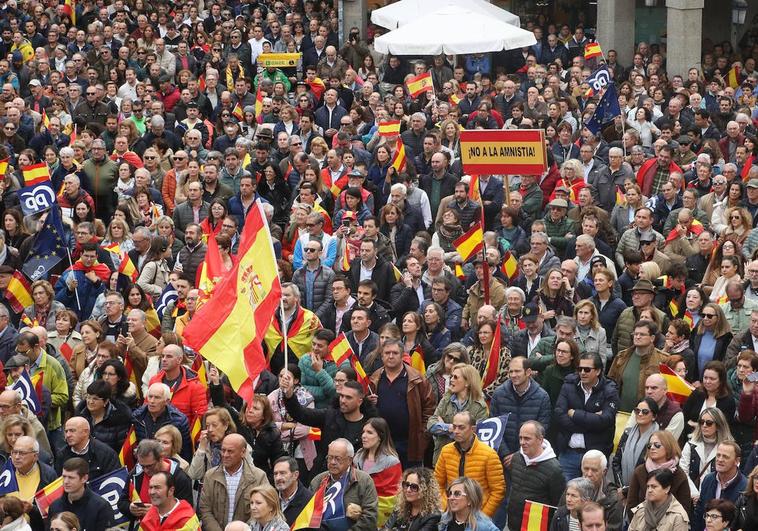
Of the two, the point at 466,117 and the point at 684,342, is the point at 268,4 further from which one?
the point at 684,342

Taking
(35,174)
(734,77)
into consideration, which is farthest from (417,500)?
(734,77)

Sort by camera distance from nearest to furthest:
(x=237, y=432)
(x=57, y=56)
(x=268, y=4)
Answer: (x=237, y=432), (x=57, y=56), (x=268, y=4)

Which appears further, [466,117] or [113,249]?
[466,117]

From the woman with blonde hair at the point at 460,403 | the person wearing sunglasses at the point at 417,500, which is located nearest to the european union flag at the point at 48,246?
the woman with blonde hair at the point at 460,403

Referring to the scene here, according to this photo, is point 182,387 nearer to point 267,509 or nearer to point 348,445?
point 348,445

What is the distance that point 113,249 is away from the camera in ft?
57.8

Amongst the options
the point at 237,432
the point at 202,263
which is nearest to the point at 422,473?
the point at 237,432

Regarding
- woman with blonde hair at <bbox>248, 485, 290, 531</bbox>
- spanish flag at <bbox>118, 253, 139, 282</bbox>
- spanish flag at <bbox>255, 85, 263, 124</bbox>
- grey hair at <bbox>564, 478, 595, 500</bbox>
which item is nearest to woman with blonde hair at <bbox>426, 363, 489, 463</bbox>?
grey hair at <bbox>564, 478, 595, 500</bbox>

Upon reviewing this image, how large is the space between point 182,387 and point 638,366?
3504 mm

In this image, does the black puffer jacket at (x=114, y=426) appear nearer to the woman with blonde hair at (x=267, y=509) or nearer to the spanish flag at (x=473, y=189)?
the woman with blonde hair at (x=267, y=509)

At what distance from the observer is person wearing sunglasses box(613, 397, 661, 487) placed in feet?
40.8

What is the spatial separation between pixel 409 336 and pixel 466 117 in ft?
31.4

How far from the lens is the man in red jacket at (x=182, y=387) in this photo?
533 inches

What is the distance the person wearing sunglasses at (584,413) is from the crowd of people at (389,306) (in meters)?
0.02
